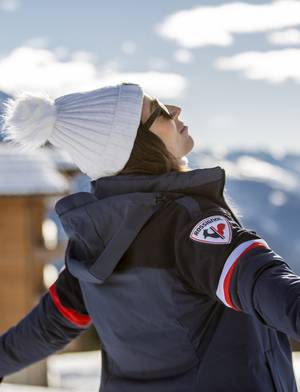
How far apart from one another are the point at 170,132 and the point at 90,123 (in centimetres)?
25

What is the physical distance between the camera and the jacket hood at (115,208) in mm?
1963

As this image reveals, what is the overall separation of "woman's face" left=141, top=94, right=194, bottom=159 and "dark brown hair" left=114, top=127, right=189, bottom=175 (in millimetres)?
21

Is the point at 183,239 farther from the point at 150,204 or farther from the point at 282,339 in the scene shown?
the point at 282,339

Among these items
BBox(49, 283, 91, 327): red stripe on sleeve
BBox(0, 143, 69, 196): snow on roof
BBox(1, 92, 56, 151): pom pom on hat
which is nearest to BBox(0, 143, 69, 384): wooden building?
BBox(0, 143, 69, 196): snow on roof

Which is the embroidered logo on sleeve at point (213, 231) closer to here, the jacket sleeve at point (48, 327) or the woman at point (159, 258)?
the woman at point (159, 258)

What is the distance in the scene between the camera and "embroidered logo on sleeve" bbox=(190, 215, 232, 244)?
1.77 meters

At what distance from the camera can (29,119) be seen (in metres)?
2.29

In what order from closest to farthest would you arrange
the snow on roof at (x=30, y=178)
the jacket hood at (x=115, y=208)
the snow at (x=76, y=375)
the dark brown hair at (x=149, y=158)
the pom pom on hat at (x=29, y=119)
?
the jacket hood at (x=115, y=208)
the dark brown hair at (x=149, y=158)
the pom pom on hat at (x=29, y=119)
the snow at (x=76, y=375)
the snow on roof at (x=30, y=178)

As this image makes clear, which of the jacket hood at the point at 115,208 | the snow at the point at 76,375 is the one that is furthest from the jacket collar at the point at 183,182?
the snow at the point at 76,375

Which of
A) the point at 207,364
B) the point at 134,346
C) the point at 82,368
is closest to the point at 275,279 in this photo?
the point at 207,364

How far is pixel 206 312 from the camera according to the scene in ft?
6.38

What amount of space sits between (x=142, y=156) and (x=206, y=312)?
54 centimetres

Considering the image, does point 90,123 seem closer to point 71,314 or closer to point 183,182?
point 183,182

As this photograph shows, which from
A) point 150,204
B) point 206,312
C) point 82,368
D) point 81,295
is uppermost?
point 150,204
